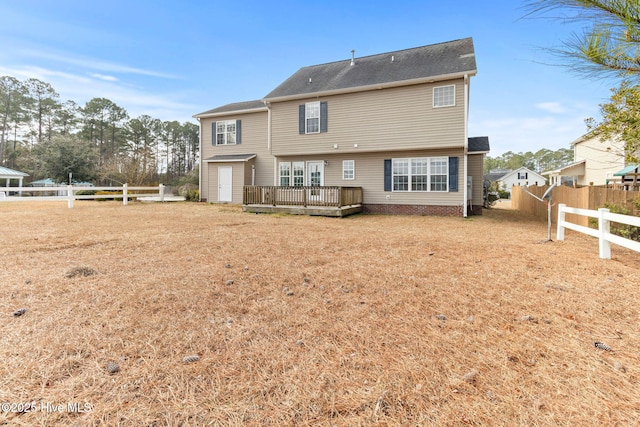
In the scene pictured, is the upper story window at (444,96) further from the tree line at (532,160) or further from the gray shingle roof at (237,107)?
the tree line at (532,160)

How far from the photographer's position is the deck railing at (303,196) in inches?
469

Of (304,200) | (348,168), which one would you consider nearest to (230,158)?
(304,200)

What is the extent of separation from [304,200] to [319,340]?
33.7 ft

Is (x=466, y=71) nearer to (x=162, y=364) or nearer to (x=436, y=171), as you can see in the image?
(x=436, y=171)

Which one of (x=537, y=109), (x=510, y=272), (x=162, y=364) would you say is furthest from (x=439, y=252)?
(x=537, y=109)

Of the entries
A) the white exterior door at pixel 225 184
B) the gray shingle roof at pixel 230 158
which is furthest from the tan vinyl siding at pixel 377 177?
the white exterior door at pixel 225 184

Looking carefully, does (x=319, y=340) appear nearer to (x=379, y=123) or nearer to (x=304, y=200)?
(x=304, y=200)

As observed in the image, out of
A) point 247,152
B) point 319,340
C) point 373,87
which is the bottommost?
point 319,340

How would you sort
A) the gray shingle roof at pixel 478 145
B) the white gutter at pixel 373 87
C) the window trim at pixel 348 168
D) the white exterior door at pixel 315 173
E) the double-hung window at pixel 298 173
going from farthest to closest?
the double-hung window at pixel 298 173 < the white exterior door at pixel 315 173 < the window trim at pixel 348 168 < the gray shingle roof at pixel 478 145 < the white gutter at pixel 373 87

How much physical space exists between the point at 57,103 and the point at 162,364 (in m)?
51.6

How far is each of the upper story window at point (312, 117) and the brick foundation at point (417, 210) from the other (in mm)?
4371

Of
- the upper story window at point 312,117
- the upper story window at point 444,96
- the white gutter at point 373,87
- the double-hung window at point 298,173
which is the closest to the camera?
the white gutter at point 373,87

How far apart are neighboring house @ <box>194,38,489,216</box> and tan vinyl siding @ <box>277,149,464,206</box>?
0.04m

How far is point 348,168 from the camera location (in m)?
14.1
